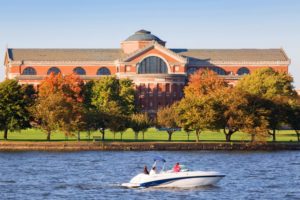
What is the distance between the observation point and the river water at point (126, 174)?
8119 cm

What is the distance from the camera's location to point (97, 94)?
17275 centimetres

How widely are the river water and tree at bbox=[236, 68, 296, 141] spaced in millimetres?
13675

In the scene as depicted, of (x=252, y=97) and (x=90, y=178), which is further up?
(x=252, y=97)

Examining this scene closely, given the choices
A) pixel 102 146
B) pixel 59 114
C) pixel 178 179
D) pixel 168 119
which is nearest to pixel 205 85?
pixel 168 119

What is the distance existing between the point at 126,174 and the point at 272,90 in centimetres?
6350

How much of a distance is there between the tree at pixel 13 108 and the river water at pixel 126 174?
13.6 meters

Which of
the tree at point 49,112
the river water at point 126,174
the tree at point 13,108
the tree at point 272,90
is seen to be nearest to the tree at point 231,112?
the tree at point 272,90

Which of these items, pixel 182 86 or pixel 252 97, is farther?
pixel 182 86

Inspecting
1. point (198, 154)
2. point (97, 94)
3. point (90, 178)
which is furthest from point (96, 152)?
point (97, 94)

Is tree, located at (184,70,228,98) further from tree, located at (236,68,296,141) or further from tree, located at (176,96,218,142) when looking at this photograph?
tree, located at (176,96,218,142)

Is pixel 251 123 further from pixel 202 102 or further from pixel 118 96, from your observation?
pixel 118 96

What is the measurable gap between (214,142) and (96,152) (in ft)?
57.2

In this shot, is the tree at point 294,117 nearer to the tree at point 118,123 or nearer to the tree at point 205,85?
the tree at point 118,123

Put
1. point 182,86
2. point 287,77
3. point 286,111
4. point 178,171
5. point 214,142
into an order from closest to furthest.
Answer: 1. point 178,171
2. point 214,142
3. point 286,111
4. point 287,77
5. point 182,86
